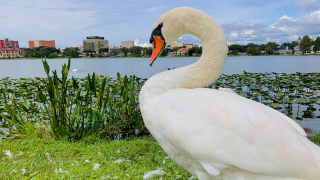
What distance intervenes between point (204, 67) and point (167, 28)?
55 cm

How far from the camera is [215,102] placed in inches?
→ 66.2

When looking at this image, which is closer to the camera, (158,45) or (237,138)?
(237,138)

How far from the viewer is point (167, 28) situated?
2.27m

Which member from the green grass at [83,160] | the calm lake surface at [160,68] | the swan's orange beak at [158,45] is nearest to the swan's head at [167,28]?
the swan's orange beak at [158,45]

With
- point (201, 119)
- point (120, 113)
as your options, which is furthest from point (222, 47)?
point (120, 113)

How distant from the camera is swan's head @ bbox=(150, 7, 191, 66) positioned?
7.38 ft

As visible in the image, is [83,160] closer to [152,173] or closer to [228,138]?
[152,173]

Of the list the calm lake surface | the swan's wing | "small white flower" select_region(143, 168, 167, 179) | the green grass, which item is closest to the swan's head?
the swan's wing

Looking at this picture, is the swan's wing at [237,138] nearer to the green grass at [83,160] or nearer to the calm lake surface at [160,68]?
the green grass at [83,160]

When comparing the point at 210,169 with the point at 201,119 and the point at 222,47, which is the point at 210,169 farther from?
the point at 222,47

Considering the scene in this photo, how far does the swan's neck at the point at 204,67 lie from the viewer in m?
2.13

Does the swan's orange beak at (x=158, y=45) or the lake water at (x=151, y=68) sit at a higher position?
the swan's orange beak at (x=158, y=45)

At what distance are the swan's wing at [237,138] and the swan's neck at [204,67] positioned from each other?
0.46m

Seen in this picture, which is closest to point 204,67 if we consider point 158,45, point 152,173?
point 158,45
